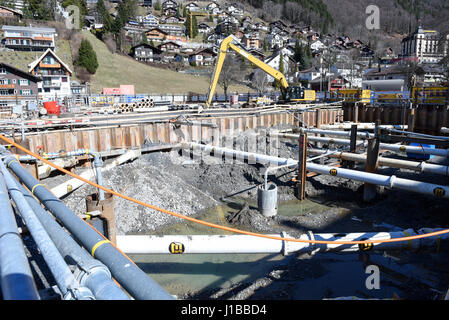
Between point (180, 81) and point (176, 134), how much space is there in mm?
61404

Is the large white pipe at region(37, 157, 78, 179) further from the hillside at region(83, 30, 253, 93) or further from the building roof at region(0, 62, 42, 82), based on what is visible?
the hillside at region(83, 30, 253, 93)

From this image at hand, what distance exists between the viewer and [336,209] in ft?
44.6

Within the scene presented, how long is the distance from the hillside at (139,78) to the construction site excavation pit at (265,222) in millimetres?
53025

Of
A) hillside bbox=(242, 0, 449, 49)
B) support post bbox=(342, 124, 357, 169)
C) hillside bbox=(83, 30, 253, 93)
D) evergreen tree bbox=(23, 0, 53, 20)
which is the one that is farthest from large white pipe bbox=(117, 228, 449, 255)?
hillside bbox=(242, 0, 449, 49)

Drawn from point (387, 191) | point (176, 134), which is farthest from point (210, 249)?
point (176, 134)

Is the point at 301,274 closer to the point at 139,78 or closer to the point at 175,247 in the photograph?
the point at 175,247

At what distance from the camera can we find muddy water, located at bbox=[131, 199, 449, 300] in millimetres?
8258

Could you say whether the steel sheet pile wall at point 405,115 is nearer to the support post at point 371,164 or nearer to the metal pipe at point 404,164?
the metal pipe at point 404,164

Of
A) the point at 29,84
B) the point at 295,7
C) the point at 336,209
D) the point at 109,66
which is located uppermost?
the point at 295,7

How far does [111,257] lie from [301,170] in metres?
12.0

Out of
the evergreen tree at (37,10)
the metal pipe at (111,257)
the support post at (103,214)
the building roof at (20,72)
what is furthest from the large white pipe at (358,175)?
the evergreen tree at (37,10)

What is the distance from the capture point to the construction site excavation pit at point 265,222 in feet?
27.7

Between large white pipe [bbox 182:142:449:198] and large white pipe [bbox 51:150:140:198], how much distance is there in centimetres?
301
